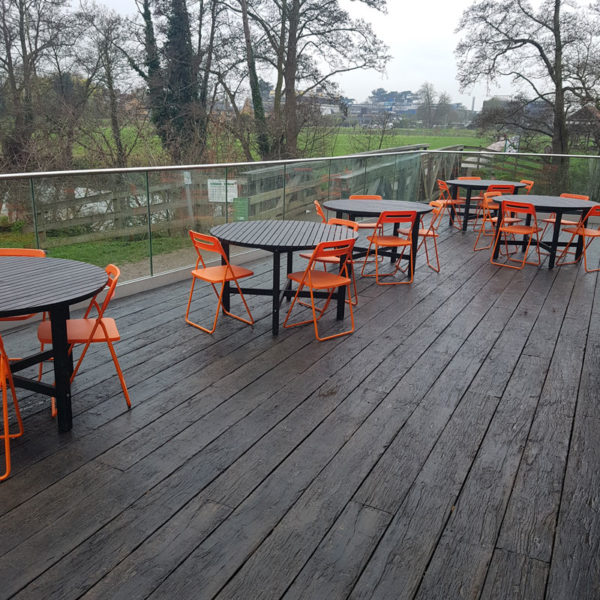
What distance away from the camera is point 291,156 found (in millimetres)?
17891

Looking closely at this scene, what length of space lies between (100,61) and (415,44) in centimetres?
949

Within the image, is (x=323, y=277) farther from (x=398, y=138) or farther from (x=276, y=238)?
(x=398, y=138)

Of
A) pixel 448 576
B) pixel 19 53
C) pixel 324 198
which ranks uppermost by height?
pixel 19 53

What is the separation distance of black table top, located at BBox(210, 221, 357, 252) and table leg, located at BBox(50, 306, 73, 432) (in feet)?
5.48

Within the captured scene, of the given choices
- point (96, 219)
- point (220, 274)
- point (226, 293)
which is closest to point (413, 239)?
point (226, 293)

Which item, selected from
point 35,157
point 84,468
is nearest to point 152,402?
point 84,468

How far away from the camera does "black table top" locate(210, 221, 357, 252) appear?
14.0 feet

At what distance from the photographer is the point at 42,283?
9.71ft

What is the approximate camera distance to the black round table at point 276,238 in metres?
4.29

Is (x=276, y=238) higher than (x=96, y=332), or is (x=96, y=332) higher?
(x=276, y=238)

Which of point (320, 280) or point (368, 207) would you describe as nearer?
point (320, 280)

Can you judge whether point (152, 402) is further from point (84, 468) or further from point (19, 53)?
point (19, 53)

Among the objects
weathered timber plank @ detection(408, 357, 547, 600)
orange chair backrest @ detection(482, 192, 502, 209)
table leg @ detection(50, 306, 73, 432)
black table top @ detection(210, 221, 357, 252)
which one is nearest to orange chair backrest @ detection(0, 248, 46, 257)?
table leg @ detection(50, 306, 73, 432)

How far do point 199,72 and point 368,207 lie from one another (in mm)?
13386
